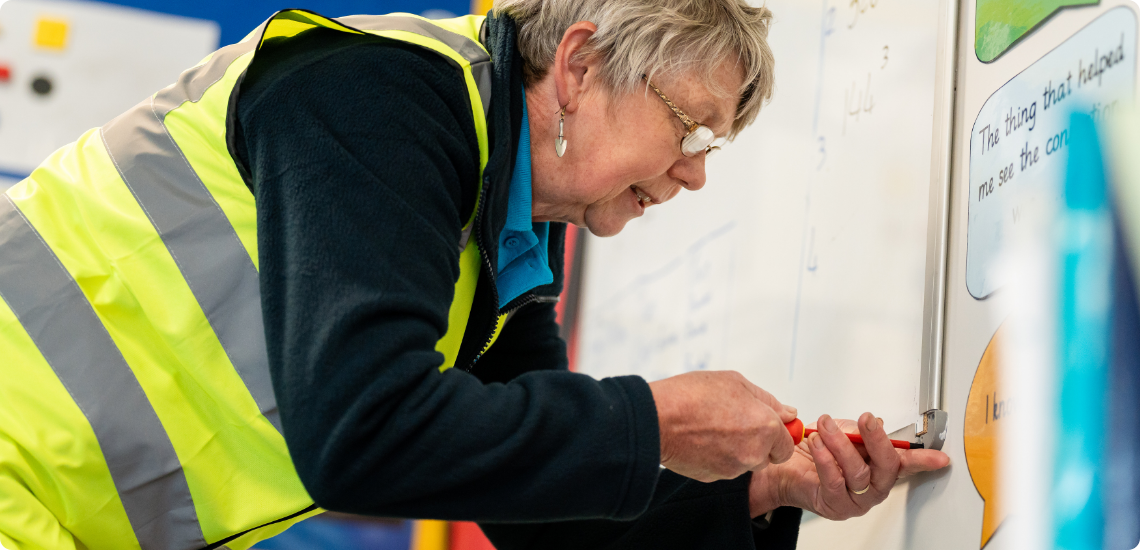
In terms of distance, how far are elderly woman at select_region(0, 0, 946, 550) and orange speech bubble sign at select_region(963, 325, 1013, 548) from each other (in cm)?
5

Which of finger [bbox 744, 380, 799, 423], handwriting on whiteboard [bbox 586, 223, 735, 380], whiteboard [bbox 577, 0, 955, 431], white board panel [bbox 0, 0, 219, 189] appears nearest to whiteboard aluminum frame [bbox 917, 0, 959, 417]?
whiteboard [bbox 577, 0, 955, 431]

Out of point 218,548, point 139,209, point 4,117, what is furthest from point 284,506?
point 4,117

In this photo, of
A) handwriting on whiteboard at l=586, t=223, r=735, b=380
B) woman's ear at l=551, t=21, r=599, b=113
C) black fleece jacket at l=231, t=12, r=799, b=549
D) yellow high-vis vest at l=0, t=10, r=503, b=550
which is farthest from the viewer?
handwriting on whiteboard at l=586, t=223, r=735, b=380

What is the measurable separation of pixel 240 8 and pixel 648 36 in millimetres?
1759

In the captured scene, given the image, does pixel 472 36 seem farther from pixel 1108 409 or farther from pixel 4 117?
pixel 4 117

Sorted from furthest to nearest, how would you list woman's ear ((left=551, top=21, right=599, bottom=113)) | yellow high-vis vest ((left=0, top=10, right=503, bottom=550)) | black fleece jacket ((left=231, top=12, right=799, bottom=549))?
woman's ear ((left=551, top=21, right=599, bottom=113)), yellow high-vis vest ((left=0, top=10, right=503, bottom=550)), black fleece jacket ((left=231, top=12, right=799, bottom=549))

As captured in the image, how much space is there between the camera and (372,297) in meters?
0.53

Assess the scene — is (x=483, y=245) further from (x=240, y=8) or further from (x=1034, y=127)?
(x=240, y=8)

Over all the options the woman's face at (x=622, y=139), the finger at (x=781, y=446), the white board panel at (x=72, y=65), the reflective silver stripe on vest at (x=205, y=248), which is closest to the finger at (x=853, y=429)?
the finger at (x=781, y=446)

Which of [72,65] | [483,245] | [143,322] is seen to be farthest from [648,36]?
[72,65]

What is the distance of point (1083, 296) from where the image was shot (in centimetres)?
60

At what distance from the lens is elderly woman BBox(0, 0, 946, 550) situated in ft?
1.80

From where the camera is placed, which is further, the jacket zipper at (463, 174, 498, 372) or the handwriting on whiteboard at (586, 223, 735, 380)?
the handwriting on whiteboard at (586, 223, 735, 380)

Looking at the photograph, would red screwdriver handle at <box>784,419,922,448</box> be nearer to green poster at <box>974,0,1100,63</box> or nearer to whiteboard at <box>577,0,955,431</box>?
whiteboard at <box>577,0,955,431</box>
